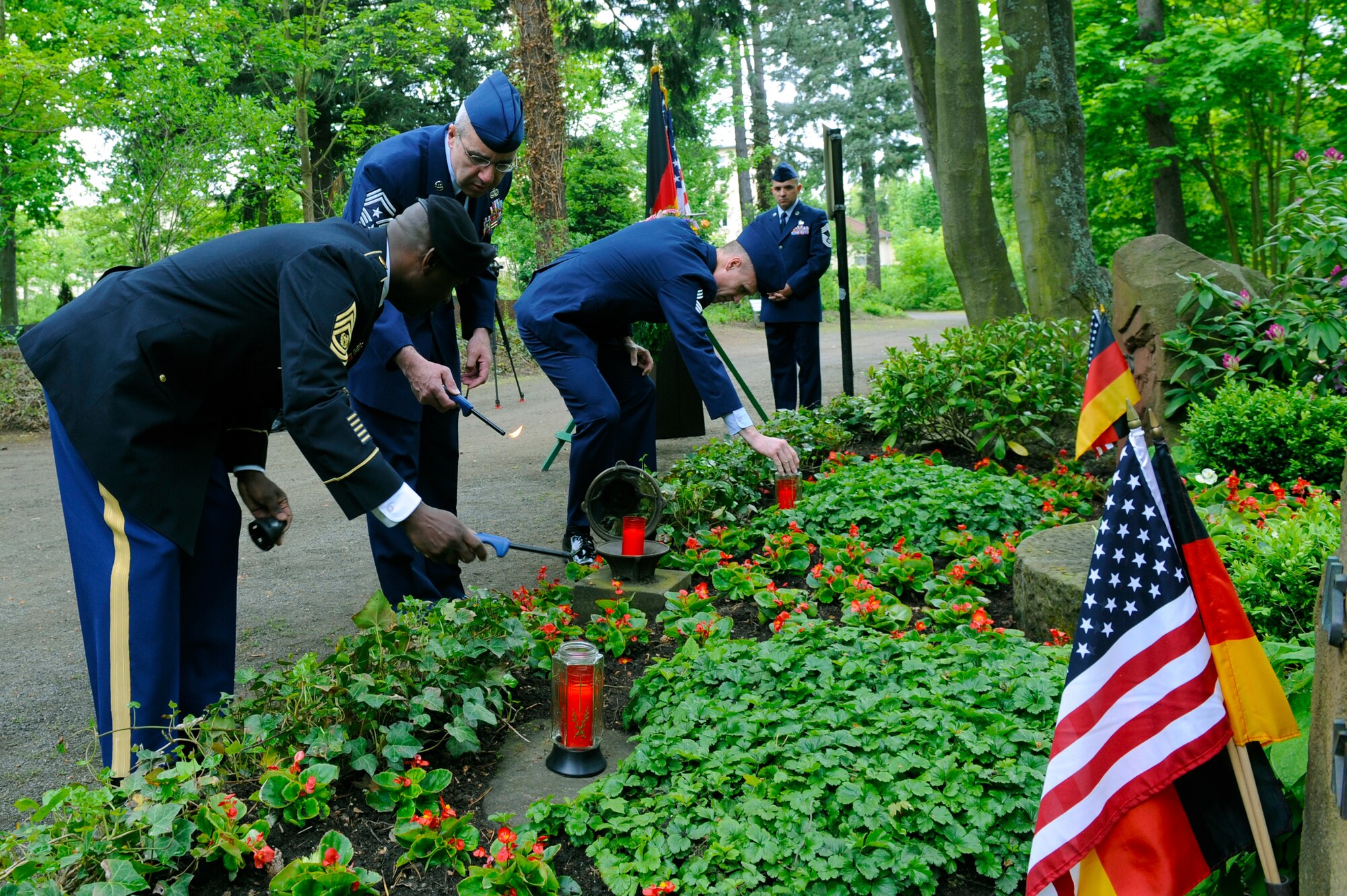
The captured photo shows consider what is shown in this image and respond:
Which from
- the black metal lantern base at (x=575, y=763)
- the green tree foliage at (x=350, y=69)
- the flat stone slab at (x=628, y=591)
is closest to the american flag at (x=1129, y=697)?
the black metal lantern base at (x=575, y=763)

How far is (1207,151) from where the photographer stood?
15.8 metres

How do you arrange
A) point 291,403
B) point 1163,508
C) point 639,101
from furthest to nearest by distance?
point 639,101, point 291,403, point 1163,508

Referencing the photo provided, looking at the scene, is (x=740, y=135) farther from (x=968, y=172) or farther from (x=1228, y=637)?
(x=1228, y=637)

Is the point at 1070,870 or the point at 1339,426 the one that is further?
the point at 1339,426

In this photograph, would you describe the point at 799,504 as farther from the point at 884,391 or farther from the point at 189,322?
the point at 189,322

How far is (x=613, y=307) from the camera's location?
15.1 feet

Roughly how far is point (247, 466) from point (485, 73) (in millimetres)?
18146

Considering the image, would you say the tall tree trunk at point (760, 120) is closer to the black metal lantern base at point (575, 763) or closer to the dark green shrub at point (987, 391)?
the dark green shrub at point (987, 391)

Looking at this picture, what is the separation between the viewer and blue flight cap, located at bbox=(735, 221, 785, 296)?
440cm

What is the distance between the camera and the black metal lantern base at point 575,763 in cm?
278

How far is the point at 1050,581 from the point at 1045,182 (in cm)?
565

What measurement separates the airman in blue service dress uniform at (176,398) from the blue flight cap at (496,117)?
1082 millimetres

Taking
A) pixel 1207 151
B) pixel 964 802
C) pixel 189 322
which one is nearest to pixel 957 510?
pixel 964 802

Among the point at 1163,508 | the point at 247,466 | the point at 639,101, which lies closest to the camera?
the point at 1163,508
